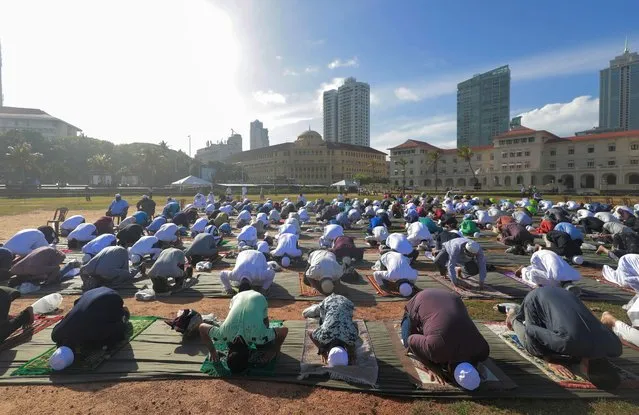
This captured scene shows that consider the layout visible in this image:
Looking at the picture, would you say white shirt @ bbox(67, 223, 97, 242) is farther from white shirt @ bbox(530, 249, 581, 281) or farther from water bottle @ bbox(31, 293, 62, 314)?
white shirt @ bbox(530, 249, 581, 281)

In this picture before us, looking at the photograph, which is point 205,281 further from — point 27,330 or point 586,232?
point 586,232

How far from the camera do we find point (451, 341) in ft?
13.7

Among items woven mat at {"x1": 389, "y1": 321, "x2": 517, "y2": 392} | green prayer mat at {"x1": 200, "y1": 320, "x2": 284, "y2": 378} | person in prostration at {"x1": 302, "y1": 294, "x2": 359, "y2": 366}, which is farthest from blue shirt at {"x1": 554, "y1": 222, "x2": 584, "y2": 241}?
green prayer mat at {"x1": 200, "y1": 320, "x2": 284, "y2": 378}

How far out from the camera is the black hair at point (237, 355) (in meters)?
4.57

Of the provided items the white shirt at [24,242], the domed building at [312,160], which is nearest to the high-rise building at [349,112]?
the domed building at [312,160]

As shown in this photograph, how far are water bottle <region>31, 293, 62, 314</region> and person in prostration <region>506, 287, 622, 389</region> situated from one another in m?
8.46

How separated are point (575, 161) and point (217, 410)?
250 feet

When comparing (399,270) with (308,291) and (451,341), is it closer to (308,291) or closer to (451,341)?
(308,291)

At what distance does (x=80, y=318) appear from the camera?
486 cm

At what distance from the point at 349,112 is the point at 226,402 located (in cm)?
14822

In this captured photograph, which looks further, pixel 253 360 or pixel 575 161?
pixel 575 161

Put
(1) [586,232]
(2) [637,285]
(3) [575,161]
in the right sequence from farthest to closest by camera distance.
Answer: (3) [575,161] < (1) [586,232] < (2) [637,285]

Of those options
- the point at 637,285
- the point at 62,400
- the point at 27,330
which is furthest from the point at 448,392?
the point at 27,330

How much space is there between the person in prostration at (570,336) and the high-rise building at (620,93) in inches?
4876
